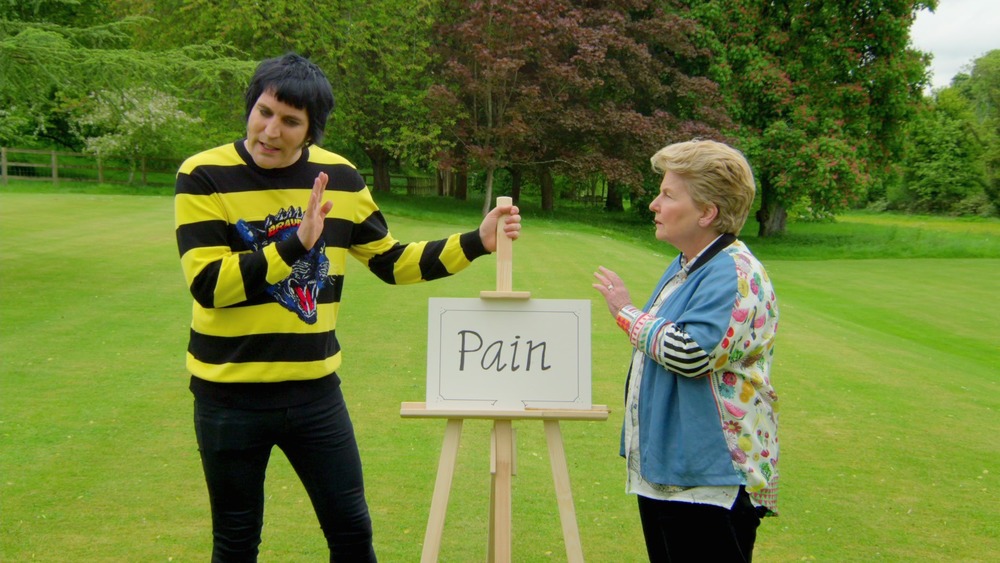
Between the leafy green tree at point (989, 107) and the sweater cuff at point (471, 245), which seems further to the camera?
the leafy green tree at point (989, 107)

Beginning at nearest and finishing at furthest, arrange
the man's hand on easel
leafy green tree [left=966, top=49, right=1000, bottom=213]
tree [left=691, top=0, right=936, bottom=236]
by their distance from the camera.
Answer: the man's hand on easel
tree [left=691, top=0, right=936, bottom=236]
leafy green tree [left=966, top=49, right=1000, bottom=213]

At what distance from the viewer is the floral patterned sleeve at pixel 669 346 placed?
2.55 meters

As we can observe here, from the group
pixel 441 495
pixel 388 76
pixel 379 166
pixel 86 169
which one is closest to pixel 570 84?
pixel 388 76

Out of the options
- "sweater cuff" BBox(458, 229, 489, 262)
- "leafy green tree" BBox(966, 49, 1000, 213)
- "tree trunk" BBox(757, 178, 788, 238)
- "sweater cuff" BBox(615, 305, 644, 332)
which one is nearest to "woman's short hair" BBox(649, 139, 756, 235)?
"sweater cuff" BBox(615, 305, 644, 332)

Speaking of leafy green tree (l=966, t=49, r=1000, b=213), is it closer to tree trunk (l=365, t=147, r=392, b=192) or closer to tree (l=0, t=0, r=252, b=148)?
tree trunk (l=365, t=147, r=392, b=192)

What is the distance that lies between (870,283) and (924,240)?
11317mm

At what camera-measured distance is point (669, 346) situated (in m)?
2.57

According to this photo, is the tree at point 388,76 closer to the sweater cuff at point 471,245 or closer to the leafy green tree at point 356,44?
the leafy green tree at point 356,44

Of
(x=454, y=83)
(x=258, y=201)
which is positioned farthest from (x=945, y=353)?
(x=454, y=83)

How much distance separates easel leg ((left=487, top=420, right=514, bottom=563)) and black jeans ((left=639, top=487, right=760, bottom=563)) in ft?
2.44

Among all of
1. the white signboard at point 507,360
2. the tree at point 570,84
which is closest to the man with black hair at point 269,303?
the white signboard at point 507,360

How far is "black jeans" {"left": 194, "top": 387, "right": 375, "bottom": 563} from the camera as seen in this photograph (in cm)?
278

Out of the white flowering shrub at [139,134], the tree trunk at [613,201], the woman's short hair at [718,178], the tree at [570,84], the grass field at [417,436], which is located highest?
the tree at [570,84]

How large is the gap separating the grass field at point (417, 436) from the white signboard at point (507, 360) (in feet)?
4.19
